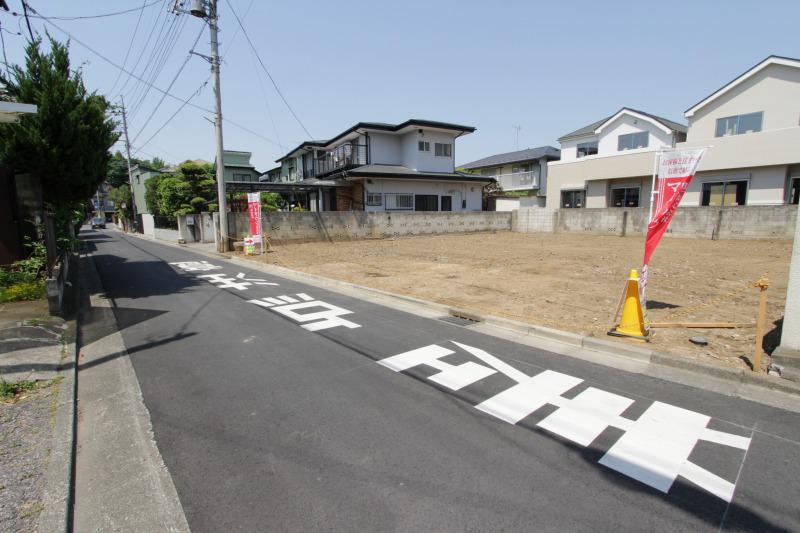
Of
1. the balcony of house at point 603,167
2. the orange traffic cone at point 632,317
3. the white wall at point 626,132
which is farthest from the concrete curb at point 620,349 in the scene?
the white wall at point 626,132

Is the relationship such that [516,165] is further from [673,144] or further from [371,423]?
[371,423]

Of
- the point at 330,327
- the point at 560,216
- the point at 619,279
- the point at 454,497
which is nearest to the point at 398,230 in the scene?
the point at 560,216

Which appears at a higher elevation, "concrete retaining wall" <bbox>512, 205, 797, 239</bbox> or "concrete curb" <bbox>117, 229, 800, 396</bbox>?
"concrete retaining wall" <bbox>512, 205, 797, 239</bbox>

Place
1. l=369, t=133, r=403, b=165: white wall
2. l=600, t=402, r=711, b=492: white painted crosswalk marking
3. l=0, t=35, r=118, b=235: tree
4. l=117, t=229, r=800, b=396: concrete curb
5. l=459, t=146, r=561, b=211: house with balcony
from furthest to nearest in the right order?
l=459, t=146, r=561, b=211: house with balcony
l=369, t=133, r=403, b=165: white wall
l=0, t=35, r=118, b=235: tree
l=117, t=229, r=800, b=396: concrete curb
l=600, t=402, r=711, b=492: white painted crosswalk marking

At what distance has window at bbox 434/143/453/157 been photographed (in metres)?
28.0

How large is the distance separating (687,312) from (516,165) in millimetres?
32269

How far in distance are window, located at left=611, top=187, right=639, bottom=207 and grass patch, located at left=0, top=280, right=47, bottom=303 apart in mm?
29388

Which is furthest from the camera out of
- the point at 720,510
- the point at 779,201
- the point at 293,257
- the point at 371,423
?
the point at 779,201

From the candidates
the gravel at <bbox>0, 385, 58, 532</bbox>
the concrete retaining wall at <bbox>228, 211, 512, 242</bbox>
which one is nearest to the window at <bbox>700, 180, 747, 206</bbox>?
the concrete retaining wall at <bbox>228, 211, 512, 242</bbox>

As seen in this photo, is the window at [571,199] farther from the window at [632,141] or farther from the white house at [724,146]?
the window at [632,141]

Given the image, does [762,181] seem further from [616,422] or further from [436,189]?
[616,422]

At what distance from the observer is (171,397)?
396 centimetres

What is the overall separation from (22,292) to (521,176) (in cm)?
3539

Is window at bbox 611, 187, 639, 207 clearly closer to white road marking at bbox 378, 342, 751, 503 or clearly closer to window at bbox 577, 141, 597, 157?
window at bbox 577, 141, 597, 157
